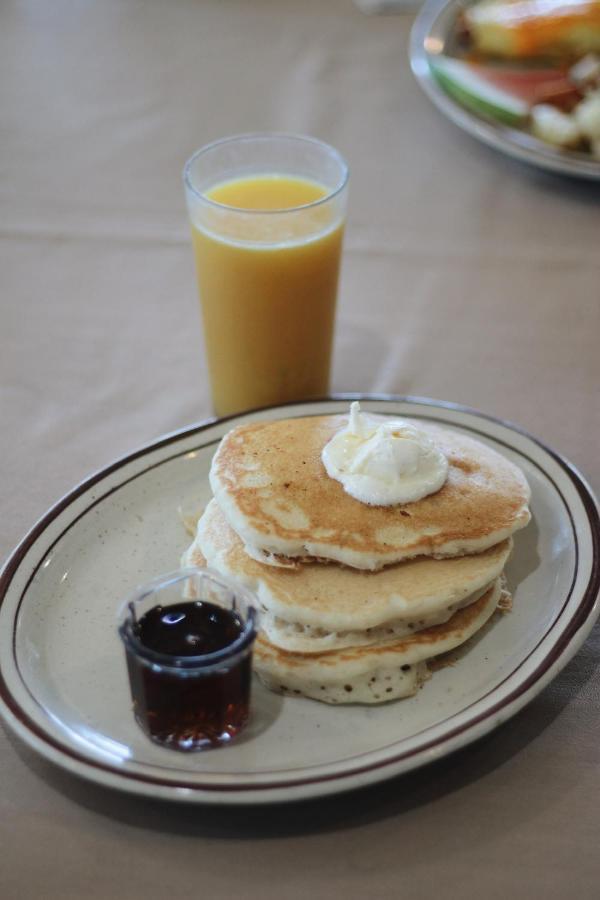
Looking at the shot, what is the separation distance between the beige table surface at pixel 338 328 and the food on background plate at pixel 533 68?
0.13 meters

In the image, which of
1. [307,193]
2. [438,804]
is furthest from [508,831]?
[307,193]

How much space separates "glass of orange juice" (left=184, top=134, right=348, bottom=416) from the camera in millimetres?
1465

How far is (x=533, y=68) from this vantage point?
87.8 inches

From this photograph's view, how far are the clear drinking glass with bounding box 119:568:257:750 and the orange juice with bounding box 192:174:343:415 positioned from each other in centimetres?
57

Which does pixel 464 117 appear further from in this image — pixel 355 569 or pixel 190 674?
pixel 190 674

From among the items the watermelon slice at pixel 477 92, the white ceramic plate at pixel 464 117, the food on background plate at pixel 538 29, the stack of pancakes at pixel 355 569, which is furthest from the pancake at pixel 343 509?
the food on background plate at pixel 538 29

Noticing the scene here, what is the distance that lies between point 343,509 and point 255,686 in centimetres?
22

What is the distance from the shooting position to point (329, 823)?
975mm

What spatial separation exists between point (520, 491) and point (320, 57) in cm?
174

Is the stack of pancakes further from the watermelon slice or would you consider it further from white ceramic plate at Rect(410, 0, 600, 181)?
the watermelon slice

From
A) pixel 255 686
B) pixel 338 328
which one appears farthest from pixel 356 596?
pixel 338 328

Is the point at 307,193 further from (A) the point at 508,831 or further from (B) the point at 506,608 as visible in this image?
(A) the point at 508,831

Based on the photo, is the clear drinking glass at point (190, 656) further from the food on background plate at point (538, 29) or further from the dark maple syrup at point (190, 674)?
the food on background plate at point (538, 29)

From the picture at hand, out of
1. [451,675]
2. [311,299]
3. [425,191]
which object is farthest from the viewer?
[425,191]
